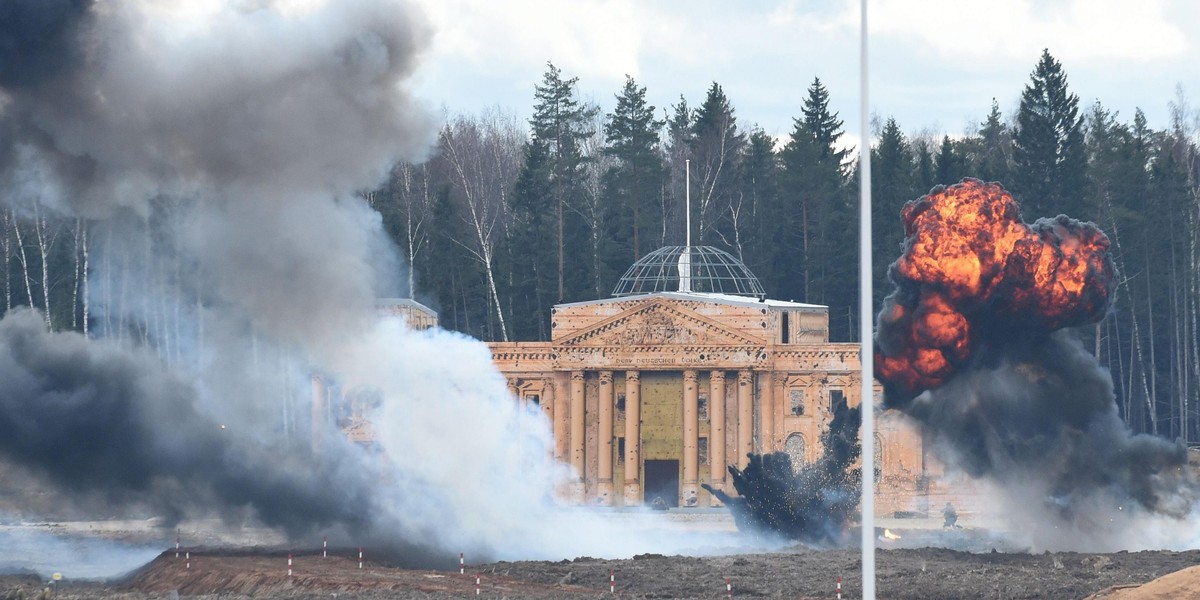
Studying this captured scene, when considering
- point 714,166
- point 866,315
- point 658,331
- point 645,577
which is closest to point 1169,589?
point 866,315

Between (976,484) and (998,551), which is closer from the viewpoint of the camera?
(998,551)

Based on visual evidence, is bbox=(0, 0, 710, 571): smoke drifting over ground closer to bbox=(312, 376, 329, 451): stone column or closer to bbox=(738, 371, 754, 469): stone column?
bbox=(312, 376, 329, 451): stone column

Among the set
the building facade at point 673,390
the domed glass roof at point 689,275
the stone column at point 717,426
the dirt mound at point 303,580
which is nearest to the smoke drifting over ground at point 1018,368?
the dirt mound at point 303,580

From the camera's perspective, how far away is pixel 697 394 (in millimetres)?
107000

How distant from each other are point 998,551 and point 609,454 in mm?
31632

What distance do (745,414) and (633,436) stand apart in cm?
621

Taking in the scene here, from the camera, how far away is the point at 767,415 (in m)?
107

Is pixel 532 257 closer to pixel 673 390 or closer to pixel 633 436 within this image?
pixel 673 390

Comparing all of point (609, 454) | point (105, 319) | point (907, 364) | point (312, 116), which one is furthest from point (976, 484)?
point (105, 319)

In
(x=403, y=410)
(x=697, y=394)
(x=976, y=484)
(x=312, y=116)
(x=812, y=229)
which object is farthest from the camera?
(x=812, y=229)

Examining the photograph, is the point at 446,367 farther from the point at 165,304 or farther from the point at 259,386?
the point at 165,304

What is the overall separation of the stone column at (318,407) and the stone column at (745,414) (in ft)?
86.6

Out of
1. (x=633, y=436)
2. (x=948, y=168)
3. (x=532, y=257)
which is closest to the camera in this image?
(x=633, y=436)

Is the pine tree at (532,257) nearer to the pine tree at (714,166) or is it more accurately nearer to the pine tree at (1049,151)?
the pine tree at (714,166)
